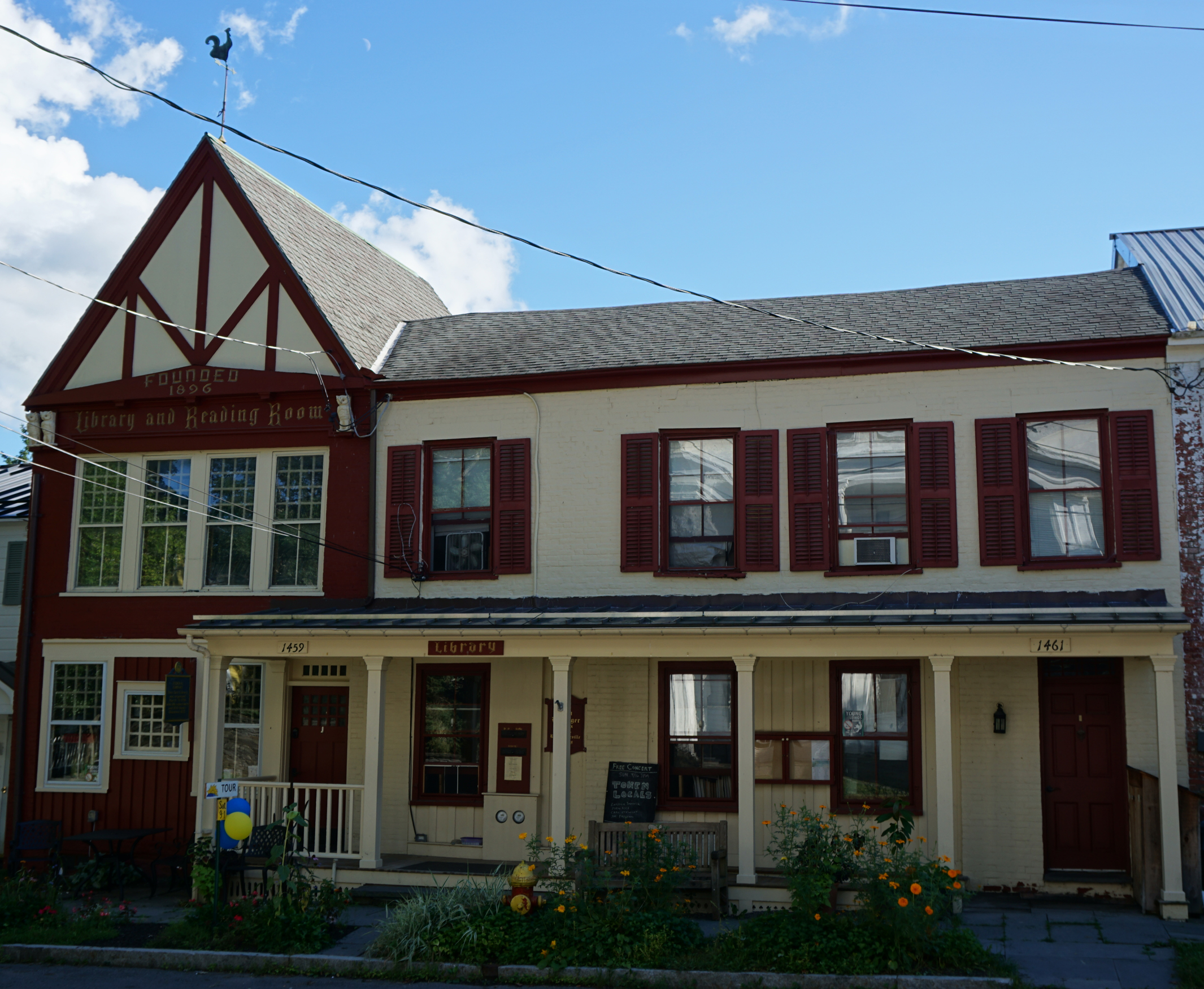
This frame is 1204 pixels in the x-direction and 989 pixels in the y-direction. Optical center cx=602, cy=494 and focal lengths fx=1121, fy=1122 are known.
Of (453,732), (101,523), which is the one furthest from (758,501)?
(101,523)

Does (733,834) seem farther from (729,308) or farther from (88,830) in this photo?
(88,830)

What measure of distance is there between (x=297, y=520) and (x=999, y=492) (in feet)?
30.7

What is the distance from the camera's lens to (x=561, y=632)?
1299cm

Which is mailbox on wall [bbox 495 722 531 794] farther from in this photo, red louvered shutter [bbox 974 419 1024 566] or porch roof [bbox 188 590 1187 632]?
red louvered shutter [bbox 974 419 1024 566]

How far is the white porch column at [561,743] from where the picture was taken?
12.7m

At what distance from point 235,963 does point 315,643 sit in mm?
4012

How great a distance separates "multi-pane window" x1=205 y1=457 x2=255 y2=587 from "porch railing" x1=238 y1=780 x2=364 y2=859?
3.12 metres

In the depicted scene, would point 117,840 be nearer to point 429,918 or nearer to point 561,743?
point 429,918

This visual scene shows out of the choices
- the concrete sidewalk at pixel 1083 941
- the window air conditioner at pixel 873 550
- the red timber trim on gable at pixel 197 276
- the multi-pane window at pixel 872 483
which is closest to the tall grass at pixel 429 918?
the concrete sidewalk at pixel 1083 941

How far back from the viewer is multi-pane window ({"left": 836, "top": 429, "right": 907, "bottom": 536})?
548 inches

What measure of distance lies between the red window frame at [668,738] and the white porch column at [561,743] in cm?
145

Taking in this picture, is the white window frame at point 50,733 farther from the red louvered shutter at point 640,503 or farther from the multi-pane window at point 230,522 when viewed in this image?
the red louvered shutter at point 640,503

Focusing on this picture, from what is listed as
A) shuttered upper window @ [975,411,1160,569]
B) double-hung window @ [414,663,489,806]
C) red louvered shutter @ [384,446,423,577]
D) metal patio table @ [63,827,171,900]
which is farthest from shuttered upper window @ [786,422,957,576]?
metal patio table @ [63,827,171,900]

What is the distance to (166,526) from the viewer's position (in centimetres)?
1623
